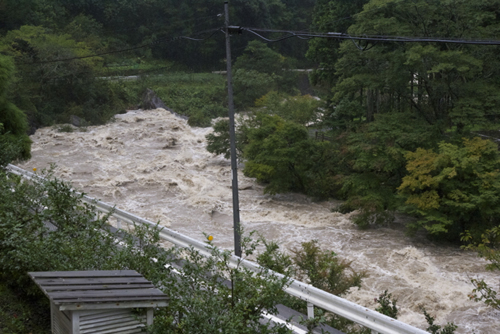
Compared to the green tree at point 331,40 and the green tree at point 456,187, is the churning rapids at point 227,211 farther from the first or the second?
the green tree at point 331,40

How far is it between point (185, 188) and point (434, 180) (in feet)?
39.3

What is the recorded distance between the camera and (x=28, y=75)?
41219 millimetres

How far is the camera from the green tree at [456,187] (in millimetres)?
17688

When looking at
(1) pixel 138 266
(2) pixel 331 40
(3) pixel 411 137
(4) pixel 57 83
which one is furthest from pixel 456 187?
(4) pixel 57 83

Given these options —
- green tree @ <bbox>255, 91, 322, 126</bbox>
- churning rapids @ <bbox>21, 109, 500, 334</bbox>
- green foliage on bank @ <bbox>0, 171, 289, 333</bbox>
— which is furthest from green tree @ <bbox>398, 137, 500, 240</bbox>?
green foliage on bank @ <bbox>0, 171, 289, 333</bbox>

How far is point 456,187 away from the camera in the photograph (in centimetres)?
1825

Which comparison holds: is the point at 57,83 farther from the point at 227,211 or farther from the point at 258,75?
the point at 227,211

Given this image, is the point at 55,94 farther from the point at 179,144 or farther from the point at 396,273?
the point at 396,273

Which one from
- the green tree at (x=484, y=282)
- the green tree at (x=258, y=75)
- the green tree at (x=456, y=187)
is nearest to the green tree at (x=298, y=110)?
the green tree at (x=456, y=187)

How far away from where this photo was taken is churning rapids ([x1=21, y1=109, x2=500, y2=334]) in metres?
14.0

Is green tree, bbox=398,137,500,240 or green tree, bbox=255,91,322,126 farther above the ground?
green tree, bbox=255,91,322,126

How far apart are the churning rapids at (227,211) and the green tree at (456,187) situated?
122 centimetres

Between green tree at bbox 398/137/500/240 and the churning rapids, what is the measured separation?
1.22m

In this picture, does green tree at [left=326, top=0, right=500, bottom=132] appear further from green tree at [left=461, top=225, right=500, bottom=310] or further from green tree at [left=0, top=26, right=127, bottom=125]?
green tree at [left=0, top=26, right=127, bottom=125]
